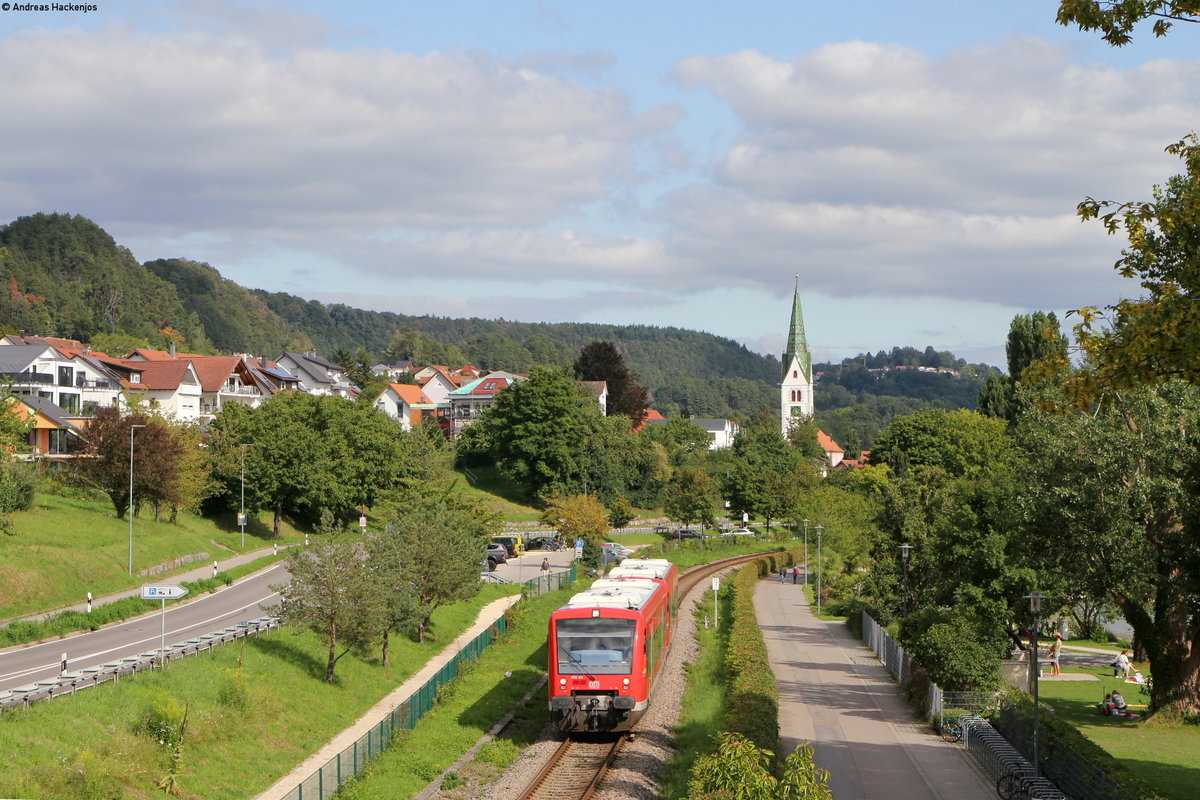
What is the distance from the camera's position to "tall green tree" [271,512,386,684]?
3222 centimetres

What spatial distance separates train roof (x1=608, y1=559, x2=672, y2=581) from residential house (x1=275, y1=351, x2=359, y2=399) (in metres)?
95.1

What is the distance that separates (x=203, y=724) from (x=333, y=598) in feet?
23.8

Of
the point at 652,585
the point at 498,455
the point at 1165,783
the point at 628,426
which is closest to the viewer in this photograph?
the point at 1165,783

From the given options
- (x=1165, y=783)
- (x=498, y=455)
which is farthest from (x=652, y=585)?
(x=498, y=455)

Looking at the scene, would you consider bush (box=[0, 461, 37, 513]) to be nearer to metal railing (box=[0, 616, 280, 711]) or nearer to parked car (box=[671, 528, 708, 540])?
metal railing (box=[0, 616, 280, 711])

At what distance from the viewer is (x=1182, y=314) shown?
13062mm

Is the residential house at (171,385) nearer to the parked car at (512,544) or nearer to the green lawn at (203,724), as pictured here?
the parked car at (512,544)

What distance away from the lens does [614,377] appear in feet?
443

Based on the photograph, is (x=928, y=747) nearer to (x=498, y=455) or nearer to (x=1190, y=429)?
(x=1190, y=429)

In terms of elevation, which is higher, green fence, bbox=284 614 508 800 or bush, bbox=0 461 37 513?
bush, bbox=0 461 37 513

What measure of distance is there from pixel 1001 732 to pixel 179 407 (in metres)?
82.5

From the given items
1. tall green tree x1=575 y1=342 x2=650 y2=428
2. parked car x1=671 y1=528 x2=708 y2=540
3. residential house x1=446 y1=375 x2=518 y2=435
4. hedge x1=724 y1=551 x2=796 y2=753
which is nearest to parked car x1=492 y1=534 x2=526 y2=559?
parked car x1=671 y1=528 x2=708 y2=540

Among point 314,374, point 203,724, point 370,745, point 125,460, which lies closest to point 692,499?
point 125,460

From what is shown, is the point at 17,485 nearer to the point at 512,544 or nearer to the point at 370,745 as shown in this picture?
the point at 512,544
